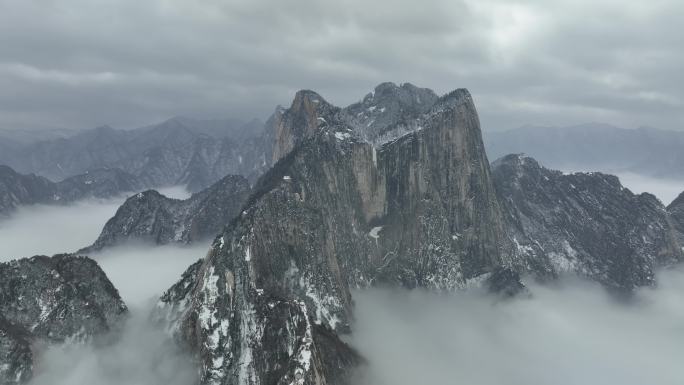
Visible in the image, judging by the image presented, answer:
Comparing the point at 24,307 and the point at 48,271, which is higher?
the point at 48,271

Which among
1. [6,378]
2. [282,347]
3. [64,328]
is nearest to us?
[6,378]

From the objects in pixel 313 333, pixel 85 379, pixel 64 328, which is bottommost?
pixel 85 379

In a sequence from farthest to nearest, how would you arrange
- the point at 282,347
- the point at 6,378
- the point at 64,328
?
the point at 64,328 < the point at 282,347 < the point at 6,378

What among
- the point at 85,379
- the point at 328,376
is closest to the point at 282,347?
the point at 328,376

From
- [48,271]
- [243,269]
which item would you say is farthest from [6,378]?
[243,269]

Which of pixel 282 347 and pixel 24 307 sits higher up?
pixel 282 347

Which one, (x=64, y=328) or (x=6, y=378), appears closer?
(x=6, y=378)

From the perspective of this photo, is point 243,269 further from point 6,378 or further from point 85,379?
point 6,378

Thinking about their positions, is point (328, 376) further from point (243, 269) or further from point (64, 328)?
point (64, 328)

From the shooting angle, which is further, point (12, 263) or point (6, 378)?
point (12, 263)
